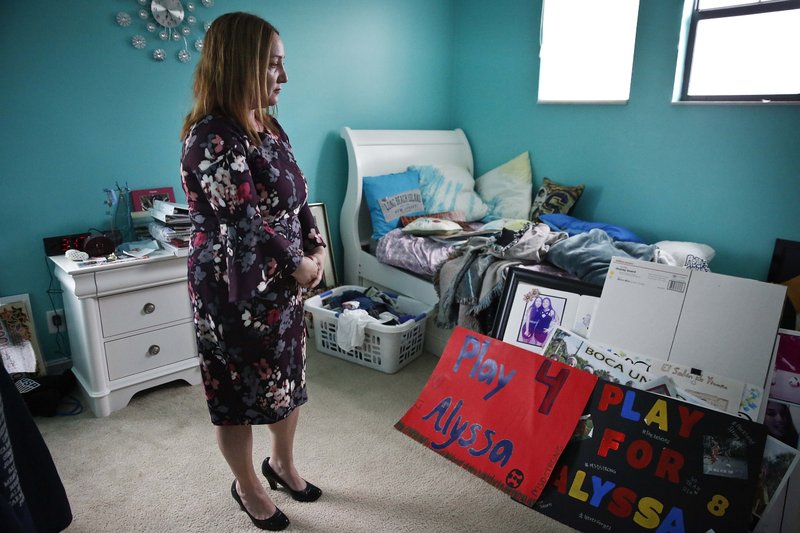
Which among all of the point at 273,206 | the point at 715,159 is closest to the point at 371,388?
the point at 273,206

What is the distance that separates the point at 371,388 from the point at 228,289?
4.18 ft

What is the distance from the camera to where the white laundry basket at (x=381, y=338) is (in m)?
2.51

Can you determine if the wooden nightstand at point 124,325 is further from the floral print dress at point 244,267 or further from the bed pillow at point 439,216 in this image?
the bed pillow at point 439,216

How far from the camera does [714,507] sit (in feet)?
4.57

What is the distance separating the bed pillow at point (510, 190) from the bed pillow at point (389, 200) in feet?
1.64

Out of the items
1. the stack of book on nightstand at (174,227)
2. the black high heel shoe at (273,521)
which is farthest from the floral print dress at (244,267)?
the stack of book on nightstand at (174,227)

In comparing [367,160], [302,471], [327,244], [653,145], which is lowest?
[302,471]

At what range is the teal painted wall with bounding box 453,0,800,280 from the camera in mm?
2420

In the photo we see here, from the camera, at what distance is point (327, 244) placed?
3279mm

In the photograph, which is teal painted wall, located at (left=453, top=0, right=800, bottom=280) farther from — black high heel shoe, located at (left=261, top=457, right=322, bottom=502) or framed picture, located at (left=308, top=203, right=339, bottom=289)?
black high heel shoe, located at (left=261, top=457, right=322, bottom=502)

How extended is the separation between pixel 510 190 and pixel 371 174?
91 centimetres

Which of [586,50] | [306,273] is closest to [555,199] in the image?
[586,50]

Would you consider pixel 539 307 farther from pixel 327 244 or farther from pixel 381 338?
pixel 327 244

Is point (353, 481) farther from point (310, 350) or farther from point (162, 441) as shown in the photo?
point (310, 350)
